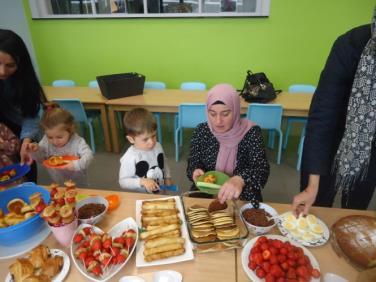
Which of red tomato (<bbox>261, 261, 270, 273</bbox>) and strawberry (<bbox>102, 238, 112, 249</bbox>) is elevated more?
strawberry (<bbox>102, 238, 112, 249</bbox>)

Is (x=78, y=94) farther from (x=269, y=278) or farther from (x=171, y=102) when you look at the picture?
(x=269, y=278)

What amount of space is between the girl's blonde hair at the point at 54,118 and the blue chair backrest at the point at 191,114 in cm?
126

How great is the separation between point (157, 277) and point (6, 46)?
1.28 meters

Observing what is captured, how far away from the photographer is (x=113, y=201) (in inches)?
46.4

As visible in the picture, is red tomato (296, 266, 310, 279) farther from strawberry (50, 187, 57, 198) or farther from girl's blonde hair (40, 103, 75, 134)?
girl's blonde hair (40, 103, 75, 134)

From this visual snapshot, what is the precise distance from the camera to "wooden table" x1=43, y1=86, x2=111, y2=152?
9.88 ft

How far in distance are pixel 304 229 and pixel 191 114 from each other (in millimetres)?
1883

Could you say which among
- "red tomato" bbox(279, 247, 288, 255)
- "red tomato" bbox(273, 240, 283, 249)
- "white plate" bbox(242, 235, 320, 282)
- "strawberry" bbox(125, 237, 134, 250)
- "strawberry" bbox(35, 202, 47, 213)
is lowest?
"white plate" bbox(242, 235, 320, 282)

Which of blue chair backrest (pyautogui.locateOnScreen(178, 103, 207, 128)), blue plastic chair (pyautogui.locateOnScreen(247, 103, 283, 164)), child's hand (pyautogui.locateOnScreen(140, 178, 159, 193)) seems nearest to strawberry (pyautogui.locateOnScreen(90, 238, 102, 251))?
child's hand (pyautogui.locateOnScreen(140, 178, 159, 193))

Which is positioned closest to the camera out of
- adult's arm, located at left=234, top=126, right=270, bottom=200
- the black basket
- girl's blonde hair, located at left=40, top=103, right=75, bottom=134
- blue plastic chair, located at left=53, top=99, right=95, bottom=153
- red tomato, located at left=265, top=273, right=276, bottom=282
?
red tomato, located at left=265, top=273, right=276, bottom=282

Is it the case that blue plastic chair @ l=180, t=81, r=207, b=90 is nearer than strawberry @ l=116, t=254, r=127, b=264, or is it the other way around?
strawberry @ l=116, t=254, r=127, b=264

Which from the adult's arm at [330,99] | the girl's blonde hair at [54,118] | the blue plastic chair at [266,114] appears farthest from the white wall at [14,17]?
the adult's arm at [330,99]

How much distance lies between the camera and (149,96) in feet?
10.2

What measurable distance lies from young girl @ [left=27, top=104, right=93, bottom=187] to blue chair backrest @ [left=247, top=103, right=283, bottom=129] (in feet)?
5.42
